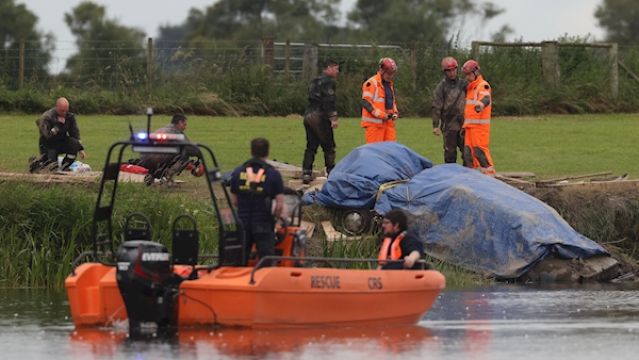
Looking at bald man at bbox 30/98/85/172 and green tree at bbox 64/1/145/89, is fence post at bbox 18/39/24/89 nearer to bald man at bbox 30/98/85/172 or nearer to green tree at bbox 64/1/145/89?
green tree at bbox 64/1/145/89

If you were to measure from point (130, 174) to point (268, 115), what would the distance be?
14659mm

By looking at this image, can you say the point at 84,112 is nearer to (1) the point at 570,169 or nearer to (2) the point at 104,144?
(2) the point at 104,144

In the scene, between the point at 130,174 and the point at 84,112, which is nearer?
the point at 130,174

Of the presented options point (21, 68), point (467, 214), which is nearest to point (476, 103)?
point (467, 214)

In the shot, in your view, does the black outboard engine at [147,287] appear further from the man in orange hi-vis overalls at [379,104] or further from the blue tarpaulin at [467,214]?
the man in orange hi-vis overalls at [379,104]

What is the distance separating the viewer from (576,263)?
23.1 m

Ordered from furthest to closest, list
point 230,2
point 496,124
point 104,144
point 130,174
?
point 230,2 → point 496,124 → point 104,144 → point 130,174

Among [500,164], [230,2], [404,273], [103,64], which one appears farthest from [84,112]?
[230,2]

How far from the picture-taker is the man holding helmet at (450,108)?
25.8 m

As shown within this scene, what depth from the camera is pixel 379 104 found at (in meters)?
25.2

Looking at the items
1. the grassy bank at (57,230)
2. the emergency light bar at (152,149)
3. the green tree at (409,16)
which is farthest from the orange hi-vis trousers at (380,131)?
the green tree at (409,16)

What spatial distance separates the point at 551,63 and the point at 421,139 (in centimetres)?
790

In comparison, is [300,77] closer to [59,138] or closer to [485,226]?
[59,138]

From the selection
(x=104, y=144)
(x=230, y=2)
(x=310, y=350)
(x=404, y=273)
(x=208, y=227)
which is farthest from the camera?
(x=230, y=2)
